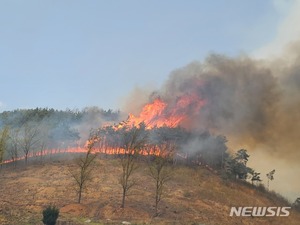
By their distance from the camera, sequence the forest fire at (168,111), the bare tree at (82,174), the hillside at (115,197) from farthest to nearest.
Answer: the forest fire at (168,111) → the bare tree at (82,174) → the hillside at (115,197)

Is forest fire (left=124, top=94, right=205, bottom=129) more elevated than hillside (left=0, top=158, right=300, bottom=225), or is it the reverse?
forest fire (left=124, top=94, right=205, bottom=129)

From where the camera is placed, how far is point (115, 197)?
72.4m

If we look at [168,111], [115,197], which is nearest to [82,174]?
[115,197]

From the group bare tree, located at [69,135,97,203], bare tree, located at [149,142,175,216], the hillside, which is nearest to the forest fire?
bare tree, located at [149,142,175,216]

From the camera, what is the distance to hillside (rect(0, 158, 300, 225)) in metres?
57.3

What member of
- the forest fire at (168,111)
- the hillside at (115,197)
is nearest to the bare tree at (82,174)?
the hillside at (115,197)

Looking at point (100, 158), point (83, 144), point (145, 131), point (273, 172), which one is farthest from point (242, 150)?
point (83, 144)

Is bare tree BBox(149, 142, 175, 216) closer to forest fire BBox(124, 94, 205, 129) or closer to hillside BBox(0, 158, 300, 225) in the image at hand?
hillside BBox(0, 158, 300, 225)

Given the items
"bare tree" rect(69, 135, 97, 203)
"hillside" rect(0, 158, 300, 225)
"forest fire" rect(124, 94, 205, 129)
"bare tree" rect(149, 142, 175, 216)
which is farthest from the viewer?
"forest fire" rect(124, 94, 205, 129)

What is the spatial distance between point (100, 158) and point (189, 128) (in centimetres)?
4509

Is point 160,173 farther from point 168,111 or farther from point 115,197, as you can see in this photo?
point 168,111

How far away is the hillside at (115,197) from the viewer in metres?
57.3

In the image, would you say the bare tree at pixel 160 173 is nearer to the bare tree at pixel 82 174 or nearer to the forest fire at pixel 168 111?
the bare tree at pixel 82 174

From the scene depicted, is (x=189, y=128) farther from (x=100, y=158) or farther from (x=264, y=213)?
(x=264, y=213)
